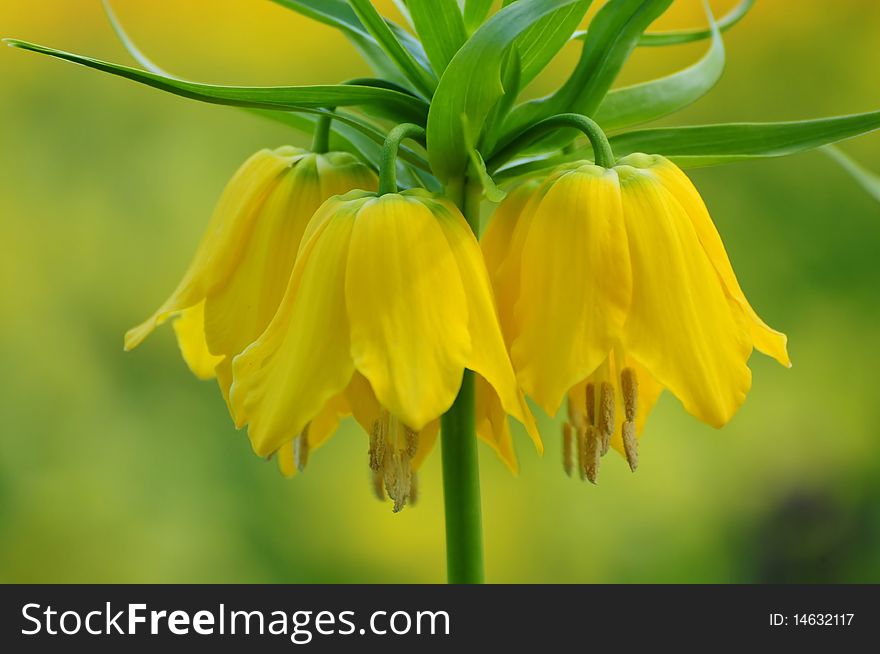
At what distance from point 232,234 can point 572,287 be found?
8.6 inches

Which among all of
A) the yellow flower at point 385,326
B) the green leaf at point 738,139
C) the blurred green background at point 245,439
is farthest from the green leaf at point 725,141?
the blurred green background at point 245,439

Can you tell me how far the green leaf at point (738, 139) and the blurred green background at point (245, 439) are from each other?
1.29 metres

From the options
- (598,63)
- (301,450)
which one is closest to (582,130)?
(598,63)

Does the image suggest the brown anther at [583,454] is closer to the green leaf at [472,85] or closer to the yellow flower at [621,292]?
the yellow flower at [621,292]

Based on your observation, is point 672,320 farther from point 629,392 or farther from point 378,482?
point 378,482

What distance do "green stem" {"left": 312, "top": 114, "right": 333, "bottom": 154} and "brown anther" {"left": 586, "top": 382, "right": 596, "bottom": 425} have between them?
22cm

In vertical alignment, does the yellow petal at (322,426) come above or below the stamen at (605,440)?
above

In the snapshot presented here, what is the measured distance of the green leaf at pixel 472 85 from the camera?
542mm

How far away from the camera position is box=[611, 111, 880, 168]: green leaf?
0.64 m

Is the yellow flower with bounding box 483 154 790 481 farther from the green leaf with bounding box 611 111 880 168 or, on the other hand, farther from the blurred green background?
the blurred green background

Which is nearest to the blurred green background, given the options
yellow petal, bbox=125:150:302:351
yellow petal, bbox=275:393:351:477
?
yellow petal, bbox=275:393:351:477

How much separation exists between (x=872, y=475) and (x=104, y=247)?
Answer: 4.77ft

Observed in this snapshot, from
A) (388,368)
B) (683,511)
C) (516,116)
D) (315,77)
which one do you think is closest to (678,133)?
(516,116)

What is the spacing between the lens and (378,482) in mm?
616
